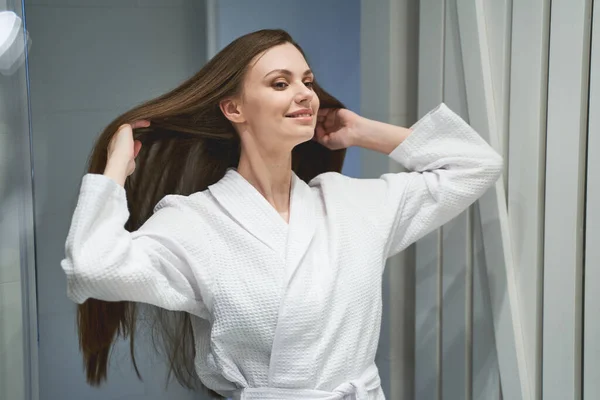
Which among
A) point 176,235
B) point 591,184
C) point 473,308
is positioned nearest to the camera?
point 176,235

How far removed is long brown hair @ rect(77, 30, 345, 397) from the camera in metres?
1.25

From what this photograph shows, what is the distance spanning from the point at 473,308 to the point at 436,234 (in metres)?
0.17

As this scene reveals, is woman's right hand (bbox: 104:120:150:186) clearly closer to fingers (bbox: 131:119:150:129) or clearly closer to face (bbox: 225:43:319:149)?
fingers (bbox: 131:119:150:129)

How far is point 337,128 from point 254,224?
1.12 ft

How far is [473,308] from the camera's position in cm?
151

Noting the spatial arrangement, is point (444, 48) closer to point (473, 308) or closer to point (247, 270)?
point (473, 308)

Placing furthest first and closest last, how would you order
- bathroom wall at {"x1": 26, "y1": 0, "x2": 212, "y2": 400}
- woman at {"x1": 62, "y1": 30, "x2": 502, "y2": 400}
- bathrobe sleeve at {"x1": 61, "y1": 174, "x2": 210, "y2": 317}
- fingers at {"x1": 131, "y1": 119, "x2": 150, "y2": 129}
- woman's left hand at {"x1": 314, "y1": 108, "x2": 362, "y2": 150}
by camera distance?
woman's left hand at {"x1": 314, "y1": 108, "x2": 362, "y2": 150}
bathroom wall at {"x1": 26, "y1": 0, "x2": 212, "y2": 400}
fingers at {"x1": 131, "y1": 119, "x2": 150, "y2": 129}
woman at {"x1": 62, "y1": 30, "x2": 502, "y2": 400}
bathrobe sleeve at {"x1": 61, "y1": 174, "x2": 210, "y2": 317}

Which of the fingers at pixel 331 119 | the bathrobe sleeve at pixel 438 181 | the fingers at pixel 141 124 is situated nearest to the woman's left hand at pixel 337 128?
the fingers at pixel 331 119

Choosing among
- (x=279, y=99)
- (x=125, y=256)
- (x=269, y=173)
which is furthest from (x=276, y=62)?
(x=125, y=256)

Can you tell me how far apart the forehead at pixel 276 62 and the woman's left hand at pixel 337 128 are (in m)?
0.21

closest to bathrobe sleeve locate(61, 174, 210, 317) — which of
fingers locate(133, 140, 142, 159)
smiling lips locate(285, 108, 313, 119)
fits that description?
fingers locate(133, 140, 142, 159)

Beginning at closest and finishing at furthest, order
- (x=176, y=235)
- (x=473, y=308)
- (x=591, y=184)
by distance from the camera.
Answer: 1. (x=176, y=235)
2. (x=591, y=184)
3. (x=473, y=308)

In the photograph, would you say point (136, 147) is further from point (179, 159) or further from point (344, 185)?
point (344, 185)

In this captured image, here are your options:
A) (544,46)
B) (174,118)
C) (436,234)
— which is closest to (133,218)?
(174,118)
